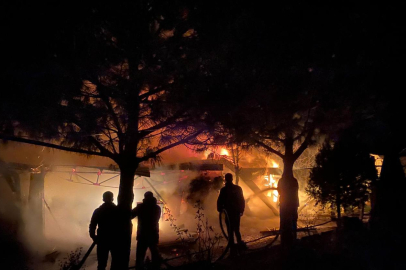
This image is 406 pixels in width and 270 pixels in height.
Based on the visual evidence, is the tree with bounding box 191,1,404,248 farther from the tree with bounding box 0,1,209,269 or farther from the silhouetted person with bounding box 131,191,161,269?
the silhouetted person with bounding box 131,191,161,269

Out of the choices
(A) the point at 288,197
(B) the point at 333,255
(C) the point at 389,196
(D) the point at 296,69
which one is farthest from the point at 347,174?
(D) the point at 296,69

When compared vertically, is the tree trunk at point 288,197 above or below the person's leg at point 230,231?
above

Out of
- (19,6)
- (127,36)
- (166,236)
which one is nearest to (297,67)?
(127,36)

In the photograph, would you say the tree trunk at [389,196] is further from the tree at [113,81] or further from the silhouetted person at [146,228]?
the tree at [113,81]

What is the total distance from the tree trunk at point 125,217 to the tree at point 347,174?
19.9ft

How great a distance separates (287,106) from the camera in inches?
240

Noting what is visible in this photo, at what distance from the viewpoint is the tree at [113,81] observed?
14.7 ft

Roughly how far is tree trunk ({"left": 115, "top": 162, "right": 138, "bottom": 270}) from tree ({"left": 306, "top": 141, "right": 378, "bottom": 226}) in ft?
19.9

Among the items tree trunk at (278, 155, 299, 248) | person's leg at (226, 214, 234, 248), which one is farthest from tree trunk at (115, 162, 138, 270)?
tree trunk at (278, 155, 299, 248)

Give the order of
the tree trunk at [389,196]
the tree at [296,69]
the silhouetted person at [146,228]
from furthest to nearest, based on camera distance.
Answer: the tree trunk at [389,196], the silhouetted person at [146,228], the tree at [296,69]

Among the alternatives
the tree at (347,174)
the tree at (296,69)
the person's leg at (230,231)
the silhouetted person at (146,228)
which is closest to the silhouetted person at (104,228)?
the silhouetted person at (146,228)

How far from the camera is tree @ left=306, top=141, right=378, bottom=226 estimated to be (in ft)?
28.5

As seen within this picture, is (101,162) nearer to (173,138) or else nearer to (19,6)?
(173,138)

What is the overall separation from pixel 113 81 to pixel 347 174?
282 inches
